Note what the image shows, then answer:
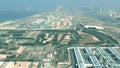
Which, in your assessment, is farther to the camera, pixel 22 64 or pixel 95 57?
pixel 95 57

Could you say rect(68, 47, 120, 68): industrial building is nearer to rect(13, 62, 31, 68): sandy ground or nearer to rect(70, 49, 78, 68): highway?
rect(70, 49, 78, 68): highway

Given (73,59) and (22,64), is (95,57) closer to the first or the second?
(73,59)

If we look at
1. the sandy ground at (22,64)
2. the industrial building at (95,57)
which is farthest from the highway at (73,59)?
the sandy ground at (22,64)

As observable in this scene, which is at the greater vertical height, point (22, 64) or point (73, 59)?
point (22, 64)

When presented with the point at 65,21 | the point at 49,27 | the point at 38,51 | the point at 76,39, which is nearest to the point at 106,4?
the point at 65,21

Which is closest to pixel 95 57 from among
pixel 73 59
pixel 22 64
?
pixel 73 59

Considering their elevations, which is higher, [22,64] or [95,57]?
[22,64]

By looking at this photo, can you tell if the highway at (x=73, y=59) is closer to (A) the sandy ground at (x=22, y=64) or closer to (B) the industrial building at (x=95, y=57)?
(B) the industrial building at (x=95, y=57)

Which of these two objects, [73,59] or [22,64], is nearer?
[22,64]
